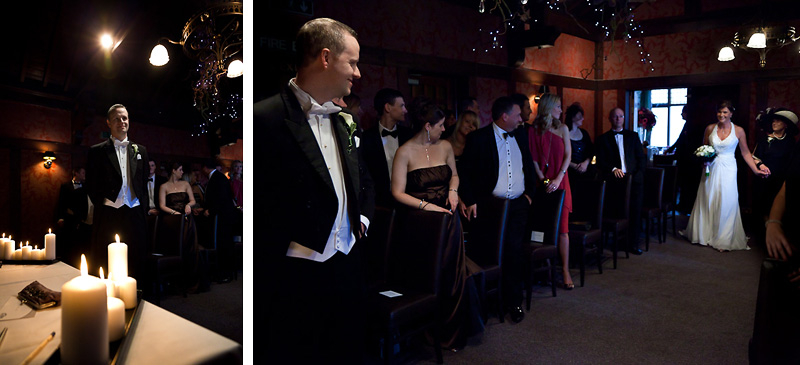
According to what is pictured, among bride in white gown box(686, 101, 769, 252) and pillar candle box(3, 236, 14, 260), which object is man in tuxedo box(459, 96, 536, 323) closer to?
bride in white gown box(686, 101, 769, 252)

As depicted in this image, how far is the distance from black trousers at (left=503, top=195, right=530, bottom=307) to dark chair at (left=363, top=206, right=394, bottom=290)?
92cm

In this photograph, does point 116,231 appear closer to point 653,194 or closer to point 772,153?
point 772,153

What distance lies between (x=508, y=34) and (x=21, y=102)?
17.7ft

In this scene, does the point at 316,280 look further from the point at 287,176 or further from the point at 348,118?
the point at 348,118

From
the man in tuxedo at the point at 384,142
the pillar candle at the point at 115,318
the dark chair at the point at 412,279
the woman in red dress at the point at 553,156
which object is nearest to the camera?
the pillar candle at the point at 115,318

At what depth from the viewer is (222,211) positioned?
137 cm

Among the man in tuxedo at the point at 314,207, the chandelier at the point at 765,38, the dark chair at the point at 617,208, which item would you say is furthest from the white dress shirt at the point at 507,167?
the man in tuxedo at the point at 314,207

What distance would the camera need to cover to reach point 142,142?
793 millimetres

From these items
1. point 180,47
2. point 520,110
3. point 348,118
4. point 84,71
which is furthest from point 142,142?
point 520,110

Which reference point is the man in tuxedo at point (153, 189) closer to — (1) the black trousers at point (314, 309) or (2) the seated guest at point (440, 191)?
(1) the black trousers at point (314, 309)

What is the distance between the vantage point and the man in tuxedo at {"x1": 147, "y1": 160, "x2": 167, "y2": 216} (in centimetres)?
81

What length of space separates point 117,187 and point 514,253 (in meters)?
2.71

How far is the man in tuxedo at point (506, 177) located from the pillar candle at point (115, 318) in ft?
8.07

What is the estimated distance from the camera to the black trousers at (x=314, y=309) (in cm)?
146
